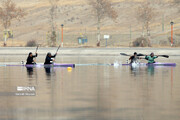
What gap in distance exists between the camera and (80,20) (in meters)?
133

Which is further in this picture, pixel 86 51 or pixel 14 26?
pixel 14 26

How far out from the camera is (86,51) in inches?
2542

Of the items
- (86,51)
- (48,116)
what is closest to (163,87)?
(48,116)

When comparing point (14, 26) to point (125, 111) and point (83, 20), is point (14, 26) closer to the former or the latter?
point (83, 20)

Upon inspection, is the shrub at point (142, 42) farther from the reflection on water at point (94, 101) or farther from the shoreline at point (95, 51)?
the reflection on water at point (94, 101)

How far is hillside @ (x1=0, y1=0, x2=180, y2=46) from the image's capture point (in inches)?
4245

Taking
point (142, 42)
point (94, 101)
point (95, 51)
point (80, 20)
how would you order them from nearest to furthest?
1. point (94, 101)
2. point (95, 51)
3. point (142, 42)
4. point (80, 20)

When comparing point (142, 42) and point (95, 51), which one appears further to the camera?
point (142, 42)

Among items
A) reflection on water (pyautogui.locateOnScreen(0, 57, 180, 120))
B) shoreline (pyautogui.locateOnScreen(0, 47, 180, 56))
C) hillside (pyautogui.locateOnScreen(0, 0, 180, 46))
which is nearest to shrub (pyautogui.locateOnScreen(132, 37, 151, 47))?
shoreline (pyautogui.locateOnScreen(0, 47, 180, 56))

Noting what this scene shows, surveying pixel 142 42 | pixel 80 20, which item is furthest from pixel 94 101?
pixel 80 20

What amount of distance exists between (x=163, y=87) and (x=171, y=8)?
352 ft

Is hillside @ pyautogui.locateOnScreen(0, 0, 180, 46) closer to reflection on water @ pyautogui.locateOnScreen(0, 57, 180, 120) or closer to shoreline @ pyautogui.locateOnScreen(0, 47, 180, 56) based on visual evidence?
shoreline @ pyautogui.locateOnScreen(0, 47, 180, 56)

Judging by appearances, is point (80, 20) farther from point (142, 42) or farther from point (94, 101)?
point (94, 101)

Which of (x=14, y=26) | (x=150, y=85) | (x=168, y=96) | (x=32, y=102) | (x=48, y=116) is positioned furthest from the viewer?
(x=14, y=26)
